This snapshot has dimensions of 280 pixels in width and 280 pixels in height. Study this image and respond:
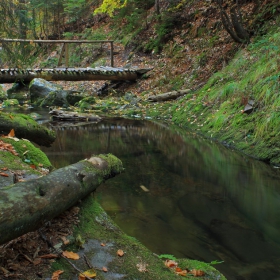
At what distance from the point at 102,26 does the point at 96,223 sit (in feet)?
81.5

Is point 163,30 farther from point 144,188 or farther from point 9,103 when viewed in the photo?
point 144,188

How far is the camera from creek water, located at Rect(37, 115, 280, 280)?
3730 millimetres

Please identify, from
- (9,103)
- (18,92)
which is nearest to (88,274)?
(9,103)

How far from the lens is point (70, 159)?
721 centimetres

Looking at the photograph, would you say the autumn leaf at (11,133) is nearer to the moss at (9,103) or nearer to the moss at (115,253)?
the moss at (115,253)

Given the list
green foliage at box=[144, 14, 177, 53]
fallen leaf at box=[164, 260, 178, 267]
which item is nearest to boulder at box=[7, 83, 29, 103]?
green foliage at box=[144, 14, 177, 53]

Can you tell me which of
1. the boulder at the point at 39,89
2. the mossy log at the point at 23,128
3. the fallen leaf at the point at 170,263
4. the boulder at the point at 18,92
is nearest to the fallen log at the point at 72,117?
the boulder at the point at 39,89

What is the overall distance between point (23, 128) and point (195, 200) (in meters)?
2.86

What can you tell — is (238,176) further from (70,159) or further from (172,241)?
(70,159)

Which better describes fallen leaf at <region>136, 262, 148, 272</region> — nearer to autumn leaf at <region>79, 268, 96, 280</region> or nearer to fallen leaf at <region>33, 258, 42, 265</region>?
autumn leaf at <region>79, 268, 96, 280</region>

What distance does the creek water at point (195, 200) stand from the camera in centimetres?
373

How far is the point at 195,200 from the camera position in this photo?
5.16 metres

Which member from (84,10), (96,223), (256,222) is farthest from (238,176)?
(84,10)

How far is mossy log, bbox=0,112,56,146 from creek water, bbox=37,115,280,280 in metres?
1.28
